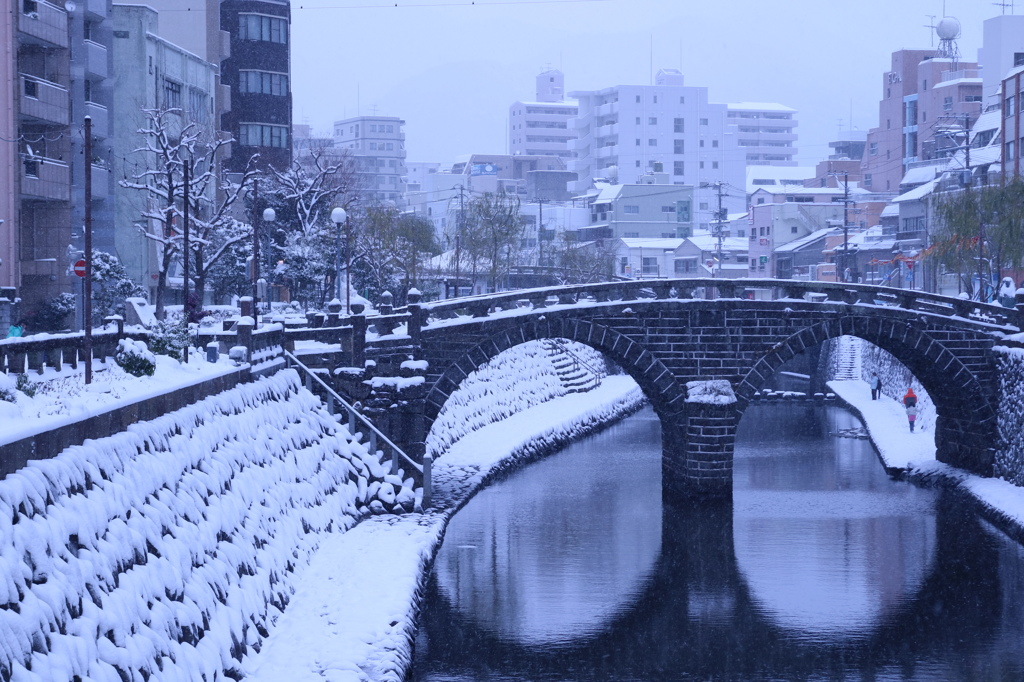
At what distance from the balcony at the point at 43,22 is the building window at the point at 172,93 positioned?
34.1 ft

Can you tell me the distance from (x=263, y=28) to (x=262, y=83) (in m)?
2.95

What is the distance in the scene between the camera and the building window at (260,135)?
62906mm

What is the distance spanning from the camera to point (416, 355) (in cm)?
2923

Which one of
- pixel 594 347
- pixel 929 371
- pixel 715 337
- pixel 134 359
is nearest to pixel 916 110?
pixel 929 371

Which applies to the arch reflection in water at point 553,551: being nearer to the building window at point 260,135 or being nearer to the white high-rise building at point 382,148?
the building window at point 260,135

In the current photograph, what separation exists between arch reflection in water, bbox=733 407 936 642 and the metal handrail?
291 inches

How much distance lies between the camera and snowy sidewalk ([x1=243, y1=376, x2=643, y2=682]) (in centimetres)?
1625

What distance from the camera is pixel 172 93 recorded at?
5178cm

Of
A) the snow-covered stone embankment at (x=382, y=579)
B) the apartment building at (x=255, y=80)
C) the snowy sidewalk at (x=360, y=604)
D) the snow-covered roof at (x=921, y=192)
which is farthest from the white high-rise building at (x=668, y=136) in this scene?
the snowy sidewalk at (x=360, y=604)

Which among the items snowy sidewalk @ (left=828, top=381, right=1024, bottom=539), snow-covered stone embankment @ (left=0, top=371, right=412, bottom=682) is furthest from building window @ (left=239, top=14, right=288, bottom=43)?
snow-covered stone embankment @ (left=0, top=371, right=412, bottom=682)

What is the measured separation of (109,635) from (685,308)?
72.4 feet

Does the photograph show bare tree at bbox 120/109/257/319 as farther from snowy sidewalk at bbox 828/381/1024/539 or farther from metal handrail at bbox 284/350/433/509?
snowy sidewalk at bbox 828/381/1024/539

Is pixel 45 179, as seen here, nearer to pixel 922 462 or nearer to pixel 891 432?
pixel 922 462

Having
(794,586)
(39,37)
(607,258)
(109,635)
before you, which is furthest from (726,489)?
(607,258)
